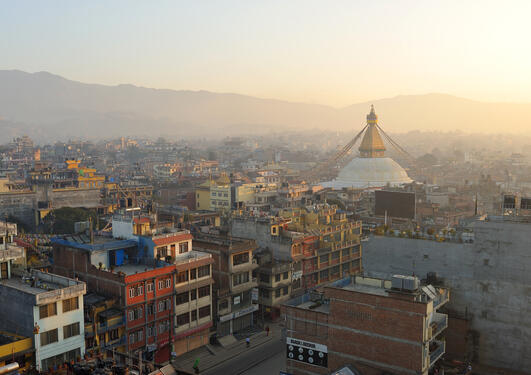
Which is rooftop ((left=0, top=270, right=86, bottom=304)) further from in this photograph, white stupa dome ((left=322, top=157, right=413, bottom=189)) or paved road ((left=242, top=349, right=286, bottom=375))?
white stupa dome ((left=322, top=157, right=413, bottom=189))

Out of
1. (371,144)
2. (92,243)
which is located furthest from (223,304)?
(371,144)

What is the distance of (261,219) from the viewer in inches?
1486

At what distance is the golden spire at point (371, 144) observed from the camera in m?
109

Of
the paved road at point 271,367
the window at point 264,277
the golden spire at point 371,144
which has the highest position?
the golden spire at point 371,144

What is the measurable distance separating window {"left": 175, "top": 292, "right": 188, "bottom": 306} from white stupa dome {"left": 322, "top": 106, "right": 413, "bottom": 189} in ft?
226

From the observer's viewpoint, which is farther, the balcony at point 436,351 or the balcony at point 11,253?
the balcony at point 11,253

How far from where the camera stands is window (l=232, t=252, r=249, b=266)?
104 ft

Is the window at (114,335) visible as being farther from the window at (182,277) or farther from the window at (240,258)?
the window at (240,258)

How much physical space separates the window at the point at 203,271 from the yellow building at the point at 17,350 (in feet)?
31.7

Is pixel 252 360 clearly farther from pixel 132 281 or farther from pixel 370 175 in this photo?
pixel 370 175

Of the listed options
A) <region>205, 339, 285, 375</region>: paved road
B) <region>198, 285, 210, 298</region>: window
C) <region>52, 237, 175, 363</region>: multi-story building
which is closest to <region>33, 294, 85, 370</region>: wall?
<region>52, 237, 175, 363</region>: multi-story building

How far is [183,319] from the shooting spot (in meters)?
27.9

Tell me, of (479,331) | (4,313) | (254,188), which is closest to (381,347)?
(479,331)

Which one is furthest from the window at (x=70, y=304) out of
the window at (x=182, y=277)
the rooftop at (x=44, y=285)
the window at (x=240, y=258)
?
the window at (x=240, y=258)
